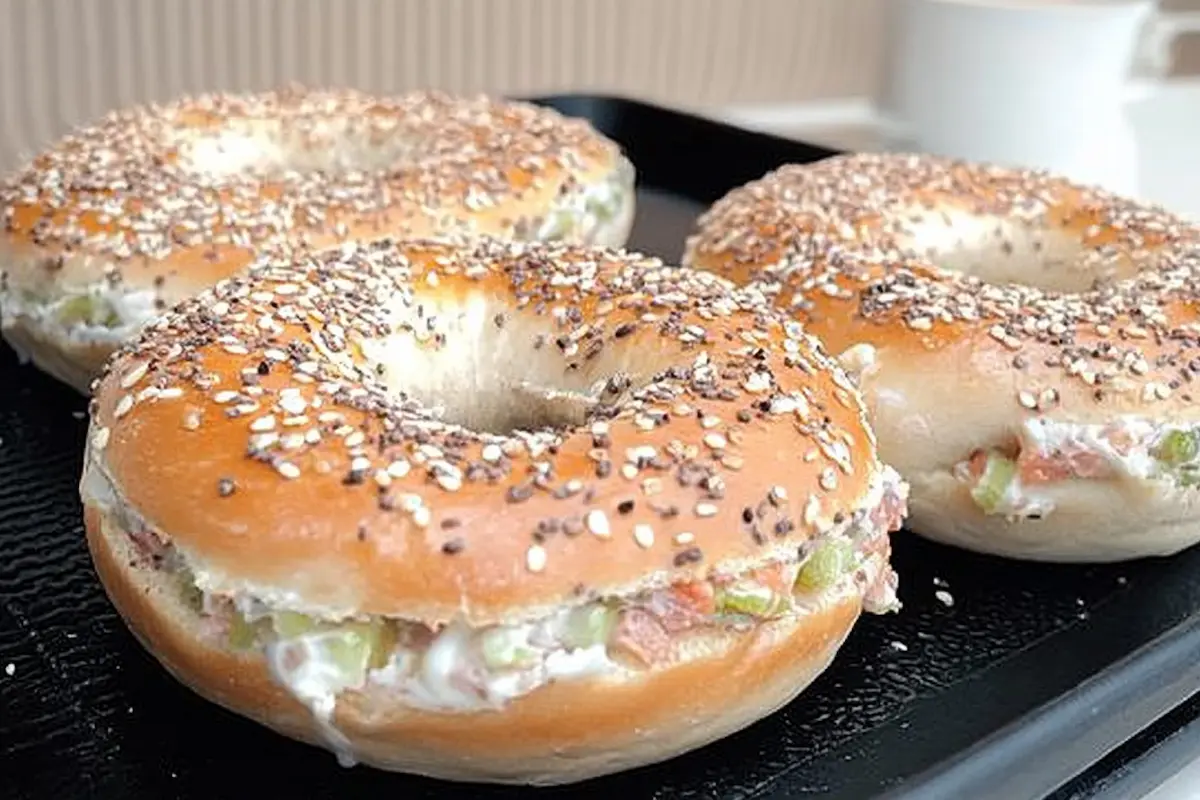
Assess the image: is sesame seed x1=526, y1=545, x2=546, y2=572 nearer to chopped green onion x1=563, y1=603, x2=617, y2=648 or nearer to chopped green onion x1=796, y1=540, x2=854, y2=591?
chopped green onion x1=563, y1=603, x2=617, y2=648

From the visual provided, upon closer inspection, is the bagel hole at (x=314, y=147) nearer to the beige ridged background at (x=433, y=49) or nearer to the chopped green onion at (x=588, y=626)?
the beige ridged background at (x=433, y=49)

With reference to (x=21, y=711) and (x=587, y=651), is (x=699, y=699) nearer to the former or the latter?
(x=587, y=651)

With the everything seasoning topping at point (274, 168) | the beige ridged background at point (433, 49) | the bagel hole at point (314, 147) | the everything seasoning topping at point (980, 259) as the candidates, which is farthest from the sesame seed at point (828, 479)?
the beige ridged background at point (433, 49)

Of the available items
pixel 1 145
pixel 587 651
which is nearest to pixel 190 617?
pixel 587 651

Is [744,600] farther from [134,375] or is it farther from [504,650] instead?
[134,375]

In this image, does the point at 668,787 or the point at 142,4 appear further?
the point at 142,4

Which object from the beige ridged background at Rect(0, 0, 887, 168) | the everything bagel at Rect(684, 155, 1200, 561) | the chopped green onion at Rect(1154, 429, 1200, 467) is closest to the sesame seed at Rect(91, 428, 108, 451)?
the everything bagel at Rect(684, 155, 1200, 561)

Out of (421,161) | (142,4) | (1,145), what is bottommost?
(1,145)
